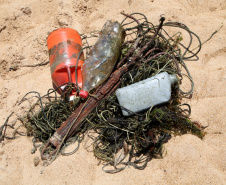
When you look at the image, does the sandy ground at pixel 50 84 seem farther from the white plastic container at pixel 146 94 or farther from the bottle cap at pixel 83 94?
the bottle cap at pixel 83 94

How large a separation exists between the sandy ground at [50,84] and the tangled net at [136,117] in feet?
0.31

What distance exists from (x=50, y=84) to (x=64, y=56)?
425mm

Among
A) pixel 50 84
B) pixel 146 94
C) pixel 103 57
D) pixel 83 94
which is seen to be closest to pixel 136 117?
pixel 146 94

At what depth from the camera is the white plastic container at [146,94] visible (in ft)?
6.50

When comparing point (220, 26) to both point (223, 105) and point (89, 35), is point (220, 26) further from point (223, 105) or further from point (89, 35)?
point (89, 35)

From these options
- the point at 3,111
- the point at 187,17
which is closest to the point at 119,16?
the point at 187,17

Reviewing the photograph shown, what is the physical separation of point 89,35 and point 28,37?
2.73ft

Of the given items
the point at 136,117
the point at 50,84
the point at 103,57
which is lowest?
the point at 136,117

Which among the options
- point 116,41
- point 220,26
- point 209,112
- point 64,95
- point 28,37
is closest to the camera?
point 209,112

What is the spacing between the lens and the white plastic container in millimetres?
1981

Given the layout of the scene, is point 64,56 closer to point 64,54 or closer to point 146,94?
point 64,54

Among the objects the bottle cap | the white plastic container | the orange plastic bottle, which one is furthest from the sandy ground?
the bottle cap

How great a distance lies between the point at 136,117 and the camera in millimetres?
2018

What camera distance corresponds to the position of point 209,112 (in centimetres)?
210
